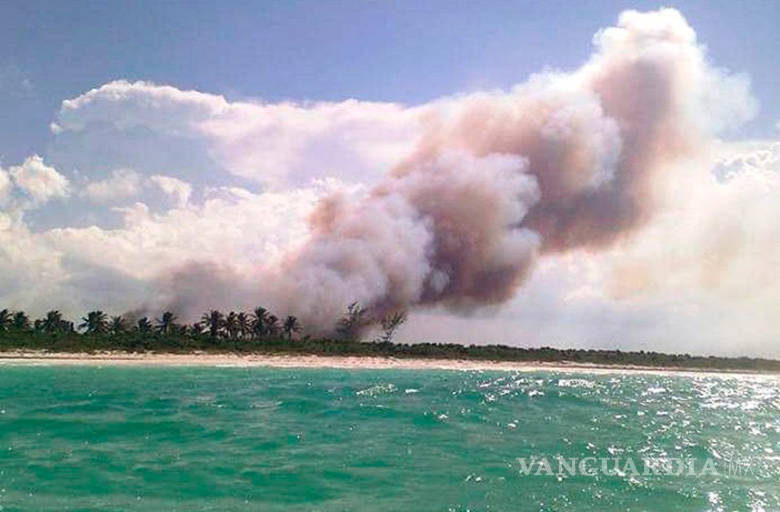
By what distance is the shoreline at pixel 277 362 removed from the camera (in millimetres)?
86562

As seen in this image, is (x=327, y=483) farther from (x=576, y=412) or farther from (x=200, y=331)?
Answer: (x=200, y=331)

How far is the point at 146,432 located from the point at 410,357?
95.8 m

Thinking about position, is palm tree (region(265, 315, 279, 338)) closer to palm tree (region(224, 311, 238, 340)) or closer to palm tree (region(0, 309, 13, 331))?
palm tree (region(224, 311, 238, 340))

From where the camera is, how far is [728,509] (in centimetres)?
1487

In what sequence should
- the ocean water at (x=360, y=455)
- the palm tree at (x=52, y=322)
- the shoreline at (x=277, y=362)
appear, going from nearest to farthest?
the ocean water at (x=360, y=455), the shoreline at (x=277, y=362), the palm tree at (x=52, y=322)

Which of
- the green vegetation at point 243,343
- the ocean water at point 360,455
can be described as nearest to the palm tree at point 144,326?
the green vegetation at point 243,343

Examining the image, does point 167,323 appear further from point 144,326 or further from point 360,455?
point 360,455

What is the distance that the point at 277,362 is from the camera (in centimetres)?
9612

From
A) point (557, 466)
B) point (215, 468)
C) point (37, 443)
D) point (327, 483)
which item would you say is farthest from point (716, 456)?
point (37, 443)

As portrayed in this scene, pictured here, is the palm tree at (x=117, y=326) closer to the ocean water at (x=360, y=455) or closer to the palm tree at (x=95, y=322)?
the palm tree at (x=95, y=322)

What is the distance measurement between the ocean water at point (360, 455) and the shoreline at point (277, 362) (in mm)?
51978

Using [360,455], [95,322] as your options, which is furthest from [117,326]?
[360,455]

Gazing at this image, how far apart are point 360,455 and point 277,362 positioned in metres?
78.8

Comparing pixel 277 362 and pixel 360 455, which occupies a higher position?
pixel 360 455
